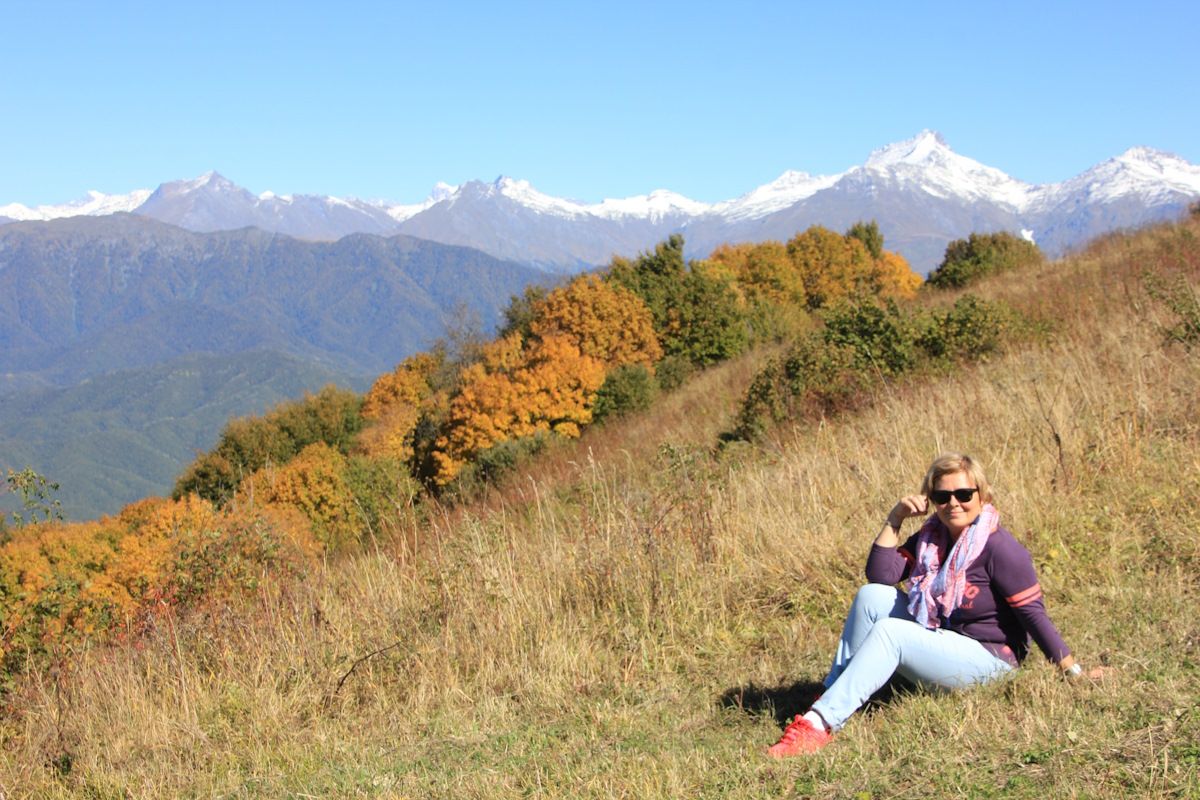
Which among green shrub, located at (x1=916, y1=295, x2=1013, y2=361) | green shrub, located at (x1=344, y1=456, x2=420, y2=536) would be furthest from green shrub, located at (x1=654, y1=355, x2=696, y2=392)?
green shrub, located at (x1=916, y1=295, x2=1013, y2=361)

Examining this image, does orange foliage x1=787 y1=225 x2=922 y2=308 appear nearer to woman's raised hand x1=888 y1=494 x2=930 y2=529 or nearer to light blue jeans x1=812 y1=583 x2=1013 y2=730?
woman's raised hand x1=888 y1=494 x2=930 y2=529

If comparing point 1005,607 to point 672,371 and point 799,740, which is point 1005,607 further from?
point 672,371

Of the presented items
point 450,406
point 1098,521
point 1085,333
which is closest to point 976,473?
point 1098,521

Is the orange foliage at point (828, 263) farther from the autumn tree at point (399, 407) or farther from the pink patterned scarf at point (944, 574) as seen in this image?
the pink patterned scarf at point (944, 574)

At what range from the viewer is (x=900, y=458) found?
6.25m

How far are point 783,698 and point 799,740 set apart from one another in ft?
2.10

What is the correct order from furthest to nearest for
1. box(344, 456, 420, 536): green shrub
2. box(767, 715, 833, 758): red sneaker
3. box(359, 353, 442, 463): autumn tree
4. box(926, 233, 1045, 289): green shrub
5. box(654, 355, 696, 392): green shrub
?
box(359, 353, 442, 463): autumn tree
box(654, 355, 696, 392): green shrub
box(926, 233, 1045, 289): green shrub
box(344, 456, 420, 536): green shrub
box(767, 715, 833, 758): red sneaker

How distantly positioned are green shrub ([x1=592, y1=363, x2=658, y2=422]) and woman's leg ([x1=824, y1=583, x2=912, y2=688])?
94.3 feet

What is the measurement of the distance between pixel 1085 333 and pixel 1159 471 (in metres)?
5.01

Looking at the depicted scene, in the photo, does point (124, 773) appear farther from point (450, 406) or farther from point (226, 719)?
point (450, 406)

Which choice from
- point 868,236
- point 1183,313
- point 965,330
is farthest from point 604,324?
point 1183,313

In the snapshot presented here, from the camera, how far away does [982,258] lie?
1085 inches

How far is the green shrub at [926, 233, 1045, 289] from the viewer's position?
24031 mm

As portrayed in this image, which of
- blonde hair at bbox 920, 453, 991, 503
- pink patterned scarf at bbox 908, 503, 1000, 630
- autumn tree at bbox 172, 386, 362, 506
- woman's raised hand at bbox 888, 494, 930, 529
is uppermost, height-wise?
blonde hair at bbox 920, 453, 991, 503
